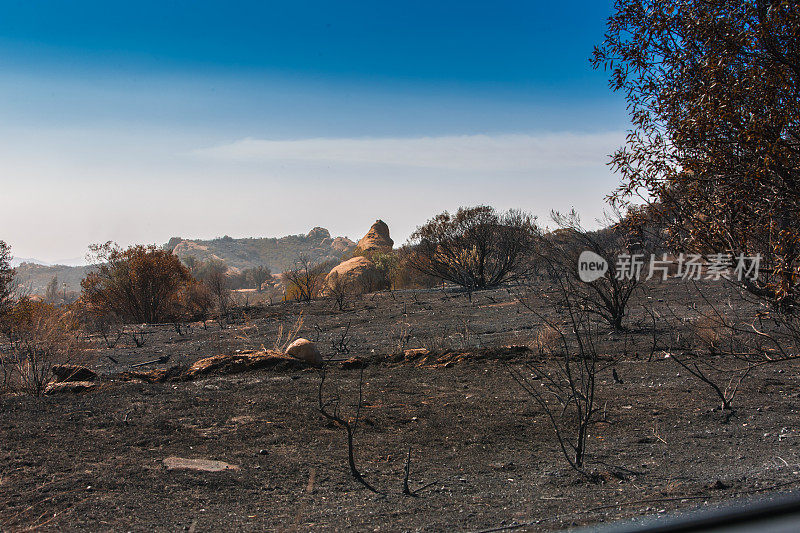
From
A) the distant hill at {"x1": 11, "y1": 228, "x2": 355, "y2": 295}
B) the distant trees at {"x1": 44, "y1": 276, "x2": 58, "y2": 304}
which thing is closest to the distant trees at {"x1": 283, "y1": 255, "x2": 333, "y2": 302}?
the distant trees at {"x1": 44, "y1": 276, "x2": 58, "y2": 304}

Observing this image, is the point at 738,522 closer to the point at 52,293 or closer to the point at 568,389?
the point at 568,389

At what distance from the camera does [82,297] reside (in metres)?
19.7

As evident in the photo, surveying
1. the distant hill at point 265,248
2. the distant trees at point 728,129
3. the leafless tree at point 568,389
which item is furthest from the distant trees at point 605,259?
the distant hill at point 265,248

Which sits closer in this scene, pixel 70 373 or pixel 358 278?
pixel 70 373

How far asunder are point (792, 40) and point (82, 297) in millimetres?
21154

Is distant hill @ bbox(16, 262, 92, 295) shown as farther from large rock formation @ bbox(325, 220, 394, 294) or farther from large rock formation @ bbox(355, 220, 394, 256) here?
large rock formation @ bbox(325, 220, 394, 294)

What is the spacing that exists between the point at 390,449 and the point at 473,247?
1882 centimetres

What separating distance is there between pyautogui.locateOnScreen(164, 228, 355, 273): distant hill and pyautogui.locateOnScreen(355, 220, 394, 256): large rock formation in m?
61.1

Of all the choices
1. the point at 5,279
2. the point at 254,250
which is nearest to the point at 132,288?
the point at 5,279

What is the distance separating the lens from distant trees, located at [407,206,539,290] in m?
22.8

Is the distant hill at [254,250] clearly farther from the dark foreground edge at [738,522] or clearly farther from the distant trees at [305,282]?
the dark foreground edge at [738,522]

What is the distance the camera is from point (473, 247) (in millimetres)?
23141

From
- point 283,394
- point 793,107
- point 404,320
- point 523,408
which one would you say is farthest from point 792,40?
point 404,320

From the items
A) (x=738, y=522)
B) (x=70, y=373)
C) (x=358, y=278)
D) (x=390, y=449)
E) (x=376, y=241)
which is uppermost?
(x=376, y=241)
